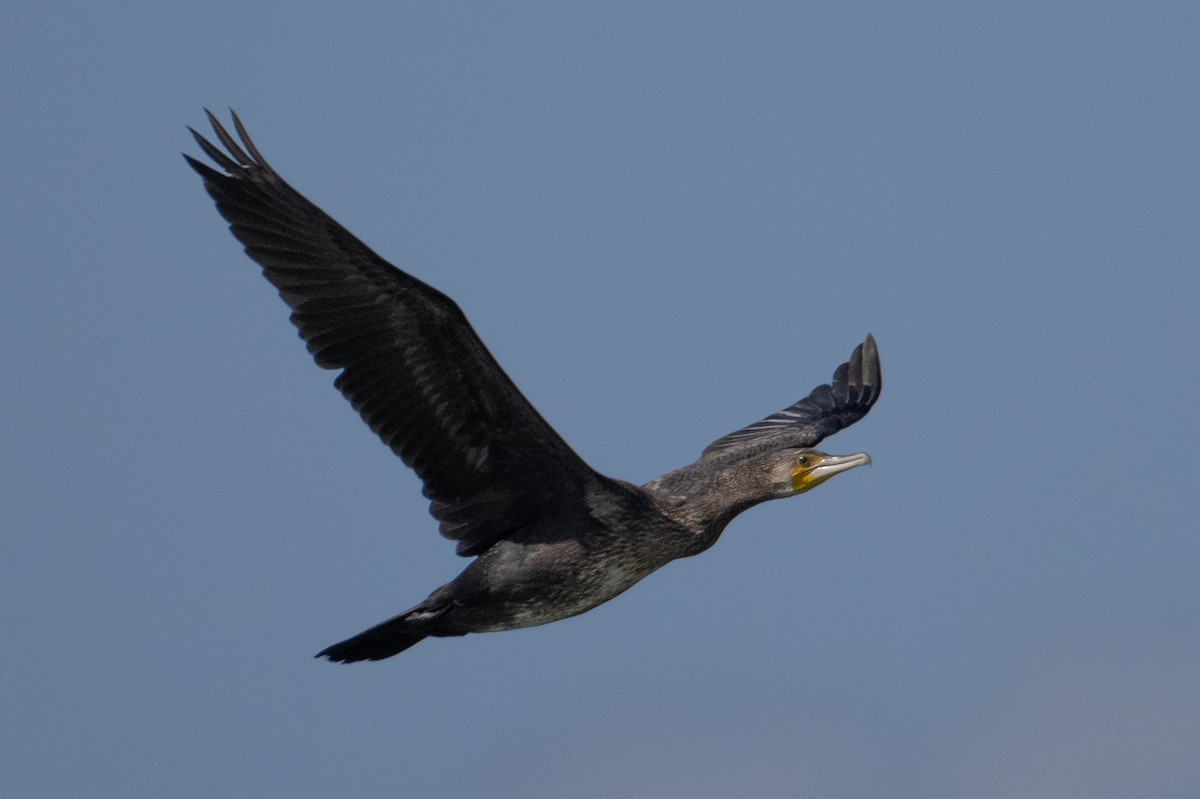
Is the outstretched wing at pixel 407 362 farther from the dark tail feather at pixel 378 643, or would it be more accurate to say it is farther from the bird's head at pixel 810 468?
the bird's head at pixel 810 468

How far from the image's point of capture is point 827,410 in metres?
14.9

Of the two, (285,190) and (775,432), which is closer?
(285,190)

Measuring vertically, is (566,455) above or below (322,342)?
below

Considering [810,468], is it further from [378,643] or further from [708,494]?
[378,643]

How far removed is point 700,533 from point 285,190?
3.36 m

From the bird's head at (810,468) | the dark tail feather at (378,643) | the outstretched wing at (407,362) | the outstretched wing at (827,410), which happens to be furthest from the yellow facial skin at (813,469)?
the dark tail feather at (378,643)

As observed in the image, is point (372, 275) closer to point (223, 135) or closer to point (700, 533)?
point (223, 135)

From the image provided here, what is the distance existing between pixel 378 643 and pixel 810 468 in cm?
300

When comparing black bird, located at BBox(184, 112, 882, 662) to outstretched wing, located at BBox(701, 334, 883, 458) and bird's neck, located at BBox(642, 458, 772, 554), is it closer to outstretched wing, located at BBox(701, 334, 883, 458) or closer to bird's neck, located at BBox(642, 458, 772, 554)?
bird's neck, located at BBox(642, 458, 772, 554)

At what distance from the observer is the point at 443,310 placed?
10.1 m

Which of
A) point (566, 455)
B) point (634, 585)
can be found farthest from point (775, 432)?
point (566, 455)

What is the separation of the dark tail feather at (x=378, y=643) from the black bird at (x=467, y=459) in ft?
0.05

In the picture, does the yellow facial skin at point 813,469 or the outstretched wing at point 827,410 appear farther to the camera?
the outstretched wing at point 827,410

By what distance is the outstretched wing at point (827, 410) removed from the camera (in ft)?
46.2
